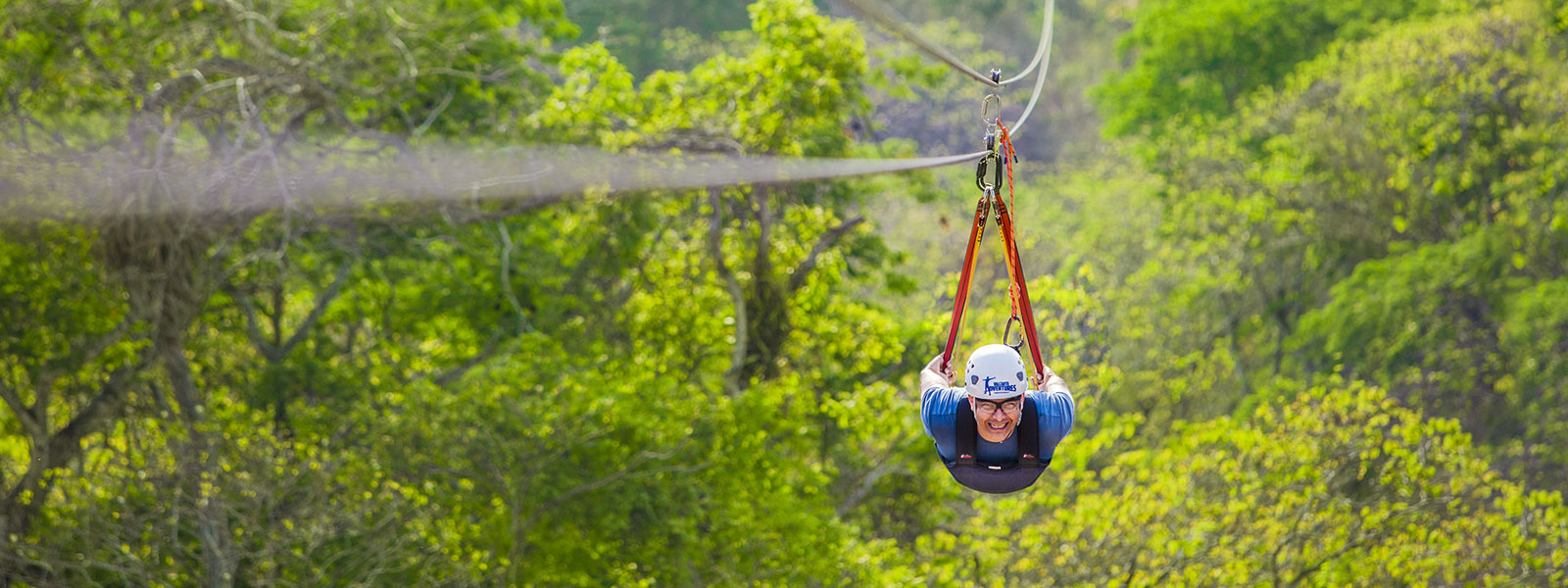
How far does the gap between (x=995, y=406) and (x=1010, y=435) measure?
0.22 metres

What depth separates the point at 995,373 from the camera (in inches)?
226

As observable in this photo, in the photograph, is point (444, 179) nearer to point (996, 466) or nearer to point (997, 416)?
point (996, 466)

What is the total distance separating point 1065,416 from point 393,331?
1030 cm

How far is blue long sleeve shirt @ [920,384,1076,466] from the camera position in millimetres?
6000

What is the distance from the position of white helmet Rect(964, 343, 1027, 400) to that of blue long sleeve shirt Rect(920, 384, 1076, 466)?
0.21 metres

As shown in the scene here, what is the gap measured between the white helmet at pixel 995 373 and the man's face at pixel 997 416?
0.04m

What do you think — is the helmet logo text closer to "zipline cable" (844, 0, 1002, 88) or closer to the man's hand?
the man's hand

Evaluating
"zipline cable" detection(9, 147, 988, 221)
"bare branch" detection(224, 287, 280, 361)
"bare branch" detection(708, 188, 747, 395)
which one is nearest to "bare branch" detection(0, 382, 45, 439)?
"zipline cable" detection(9, 147, 988, 221)

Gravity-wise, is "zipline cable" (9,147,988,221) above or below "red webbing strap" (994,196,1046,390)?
above

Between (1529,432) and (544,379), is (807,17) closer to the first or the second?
(544,379)

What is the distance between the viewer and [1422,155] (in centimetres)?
2098

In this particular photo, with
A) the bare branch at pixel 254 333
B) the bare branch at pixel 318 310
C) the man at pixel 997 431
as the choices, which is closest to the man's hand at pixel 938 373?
the man at pixel 997 431

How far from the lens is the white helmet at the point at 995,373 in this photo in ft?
18.8

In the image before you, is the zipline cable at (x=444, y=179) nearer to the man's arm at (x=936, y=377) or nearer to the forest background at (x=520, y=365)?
the forest background at (x=520, y=365)
